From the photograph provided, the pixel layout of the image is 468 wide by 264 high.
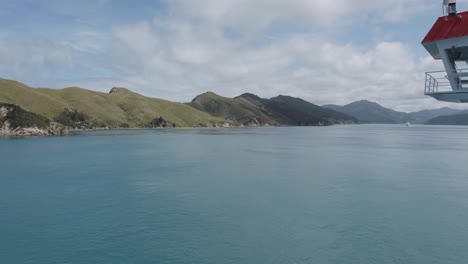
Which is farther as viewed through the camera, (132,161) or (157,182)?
(132,161)

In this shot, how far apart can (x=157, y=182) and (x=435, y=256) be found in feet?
150

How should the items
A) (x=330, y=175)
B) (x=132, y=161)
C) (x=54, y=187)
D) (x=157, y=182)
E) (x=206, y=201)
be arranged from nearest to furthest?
(x=206, y=201) < (x=54, y=187) < (x=157, y=182) < (x=330, y=175) < (x=132, y=161)

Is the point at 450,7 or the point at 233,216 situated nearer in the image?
the point at 450,7

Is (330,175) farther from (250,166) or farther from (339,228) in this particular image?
(339,228)

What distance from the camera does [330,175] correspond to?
6875 cm

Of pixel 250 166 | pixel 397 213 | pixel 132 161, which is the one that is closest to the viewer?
pixel 397 213

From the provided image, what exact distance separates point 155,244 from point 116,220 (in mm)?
9374

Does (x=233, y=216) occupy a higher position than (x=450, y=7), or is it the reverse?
(x=450, y=7)

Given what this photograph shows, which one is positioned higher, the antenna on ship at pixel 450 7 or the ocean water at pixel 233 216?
the antenna on ship at pixel 450 7

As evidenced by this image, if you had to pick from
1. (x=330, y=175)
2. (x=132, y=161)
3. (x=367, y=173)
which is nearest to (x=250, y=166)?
(x=330, y=175)

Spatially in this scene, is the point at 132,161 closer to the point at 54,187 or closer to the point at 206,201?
the point at 54,187

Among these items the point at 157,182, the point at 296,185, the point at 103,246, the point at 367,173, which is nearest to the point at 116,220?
the point at 103,246

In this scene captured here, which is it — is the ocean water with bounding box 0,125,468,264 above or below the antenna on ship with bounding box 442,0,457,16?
below

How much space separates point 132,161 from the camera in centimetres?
9106
